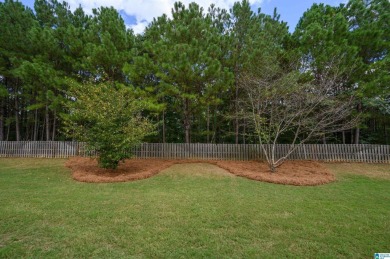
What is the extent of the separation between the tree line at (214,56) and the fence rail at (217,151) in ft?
4.09

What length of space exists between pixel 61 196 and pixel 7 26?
12.8 metres

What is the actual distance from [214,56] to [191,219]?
8.61 meters

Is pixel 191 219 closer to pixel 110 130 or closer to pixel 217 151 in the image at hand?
pixel 110 130

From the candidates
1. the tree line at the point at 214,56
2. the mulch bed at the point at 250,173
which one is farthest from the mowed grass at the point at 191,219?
the tree line at the point at 214,56

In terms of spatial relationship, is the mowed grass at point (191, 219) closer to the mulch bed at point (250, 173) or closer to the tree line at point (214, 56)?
the mulch bed at point (250, 173)

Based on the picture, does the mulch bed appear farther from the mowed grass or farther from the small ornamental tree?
the small ornamental tree

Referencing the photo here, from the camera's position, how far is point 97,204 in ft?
14.9

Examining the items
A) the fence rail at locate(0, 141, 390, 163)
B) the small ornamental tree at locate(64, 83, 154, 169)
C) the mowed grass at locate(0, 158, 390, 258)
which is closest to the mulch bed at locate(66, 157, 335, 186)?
the mowed grass at locate(0, 158, 390, 258)

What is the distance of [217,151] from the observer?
11250 millimetres

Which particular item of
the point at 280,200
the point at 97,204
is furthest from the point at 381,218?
the point at 97,204

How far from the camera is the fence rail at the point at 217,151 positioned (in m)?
10.2

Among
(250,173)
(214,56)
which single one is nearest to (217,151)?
(250,173)

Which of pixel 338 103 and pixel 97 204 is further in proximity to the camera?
pixel 338 103

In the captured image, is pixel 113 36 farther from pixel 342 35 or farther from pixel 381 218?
pixel 381 218
